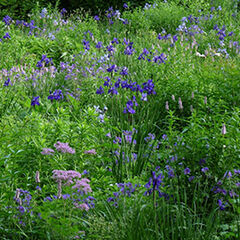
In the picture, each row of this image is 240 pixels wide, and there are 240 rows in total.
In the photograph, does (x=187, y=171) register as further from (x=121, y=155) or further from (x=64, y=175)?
(x=64, y=175)

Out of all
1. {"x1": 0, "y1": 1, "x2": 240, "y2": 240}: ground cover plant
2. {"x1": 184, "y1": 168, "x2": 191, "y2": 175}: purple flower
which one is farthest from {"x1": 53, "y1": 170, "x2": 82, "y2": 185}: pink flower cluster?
{"x1": 184, "y1": 168, "x2": 191, "y2": 175}: purple flower

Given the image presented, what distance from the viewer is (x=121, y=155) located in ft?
11.9

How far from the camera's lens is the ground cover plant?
2707 millimetres

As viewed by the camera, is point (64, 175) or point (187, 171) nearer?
point (64, 175)

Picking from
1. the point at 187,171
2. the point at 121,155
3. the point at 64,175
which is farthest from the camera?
the point at 121,155

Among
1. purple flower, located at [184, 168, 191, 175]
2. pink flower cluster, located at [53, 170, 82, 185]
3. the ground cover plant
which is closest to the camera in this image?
pink flower cluster, located at [53, 170, 82, 185]

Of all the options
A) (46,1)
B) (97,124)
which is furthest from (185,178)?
(46,1)

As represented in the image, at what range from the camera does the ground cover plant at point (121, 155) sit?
2707mm

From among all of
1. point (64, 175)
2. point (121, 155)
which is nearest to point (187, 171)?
point (121, 155)

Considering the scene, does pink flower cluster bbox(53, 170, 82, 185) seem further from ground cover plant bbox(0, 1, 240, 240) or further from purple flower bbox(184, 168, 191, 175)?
purple flower bbox(184, 168, 191, 175)

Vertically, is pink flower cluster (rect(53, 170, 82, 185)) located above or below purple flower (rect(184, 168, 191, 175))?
above

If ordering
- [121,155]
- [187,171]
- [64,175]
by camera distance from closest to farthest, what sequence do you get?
[64,175] < [187,171] < [121,155]

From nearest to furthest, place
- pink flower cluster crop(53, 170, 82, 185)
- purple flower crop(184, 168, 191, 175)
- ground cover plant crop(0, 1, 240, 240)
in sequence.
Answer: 1. pink flower cluster crop(53, 170, 82, 185)
2. ground cover plant crop(0, 1, 240, 240)
3. purple flower crop(184, 168, 191, 175)

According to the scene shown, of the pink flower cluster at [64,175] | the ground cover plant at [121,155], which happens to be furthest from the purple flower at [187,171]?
the pink flower cluster at [64,175]
